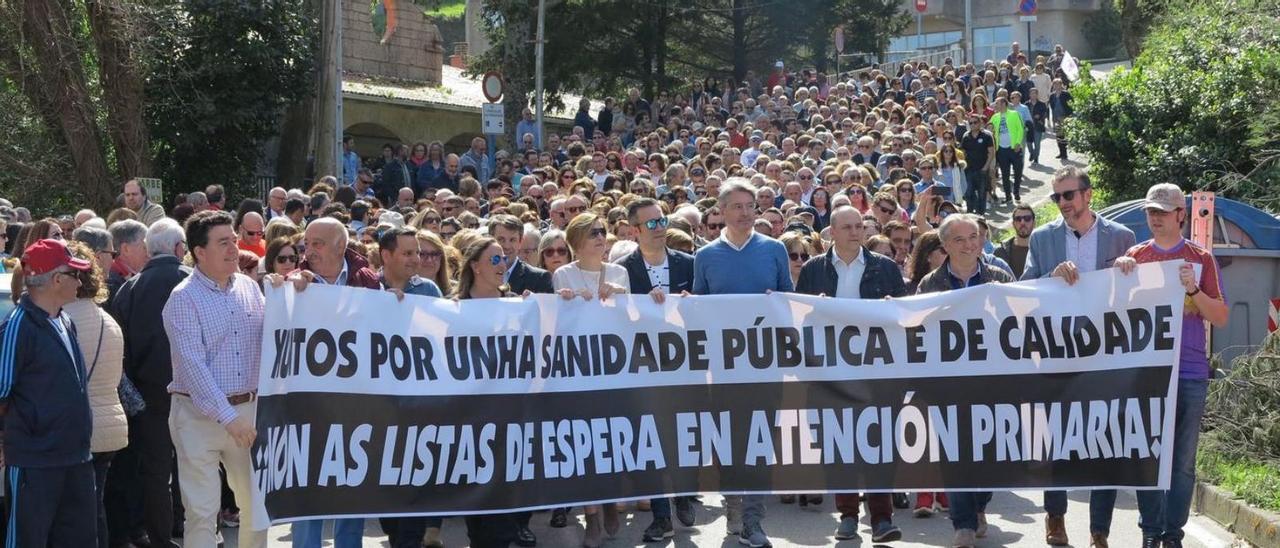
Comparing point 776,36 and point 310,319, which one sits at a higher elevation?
point 776,36

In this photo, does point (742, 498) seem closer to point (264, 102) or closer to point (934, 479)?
point (934, 479)

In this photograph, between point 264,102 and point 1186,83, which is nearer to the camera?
point 1186,83

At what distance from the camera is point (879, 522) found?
8102mm

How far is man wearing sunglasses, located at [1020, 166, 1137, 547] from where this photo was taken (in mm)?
7676

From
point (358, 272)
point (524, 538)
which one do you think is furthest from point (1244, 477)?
point (358, 272)

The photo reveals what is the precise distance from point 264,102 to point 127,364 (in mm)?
18365

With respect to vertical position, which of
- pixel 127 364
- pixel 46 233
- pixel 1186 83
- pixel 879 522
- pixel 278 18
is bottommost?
pixel 879 522

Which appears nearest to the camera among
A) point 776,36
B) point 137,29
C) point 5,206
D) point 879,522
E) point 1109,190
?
point 879,522

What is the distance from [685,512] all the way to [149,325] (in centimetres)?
320

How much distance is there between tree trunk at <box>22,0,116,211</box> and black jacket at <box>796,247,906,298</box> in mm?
16792

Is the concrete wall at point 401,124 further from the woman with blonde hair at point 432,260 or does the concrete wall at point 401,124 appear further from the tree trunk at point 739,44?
the woman with blonde hair at point 432,260

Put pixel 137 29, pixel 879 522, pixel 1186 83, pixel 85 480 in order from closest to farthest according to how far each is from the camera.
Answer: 1. pixel 85 480
2. pixel 879 522
3. pixel 1186 83
4. pixel 137 29

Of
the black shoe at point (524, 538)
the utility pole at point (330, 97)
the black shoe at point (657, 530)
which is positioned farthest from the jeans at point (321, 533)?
the utility pole at point (330, 97)

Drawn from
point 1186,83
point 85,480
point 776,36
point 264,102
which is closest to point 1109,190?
point 1186,83
